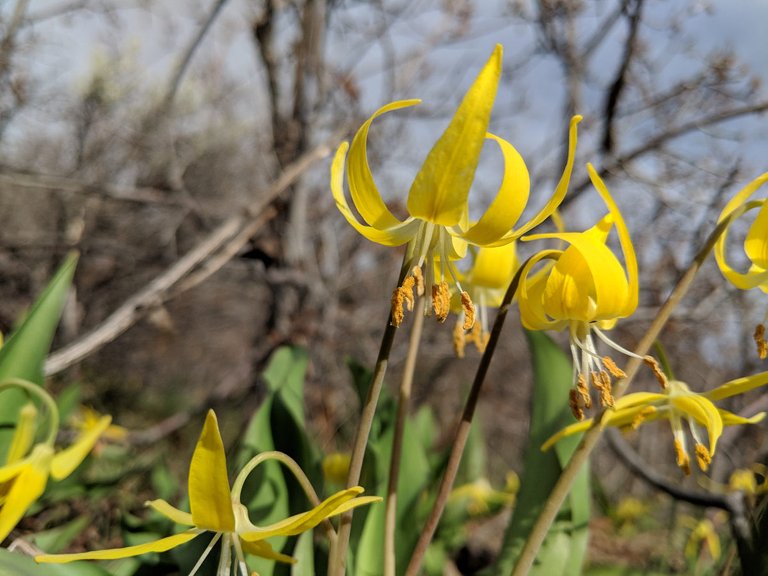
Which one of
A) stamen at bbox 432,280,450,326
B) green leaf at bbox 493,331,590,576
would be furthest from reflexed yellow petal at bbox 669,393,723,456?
stamen at bbox 432,280,450,326

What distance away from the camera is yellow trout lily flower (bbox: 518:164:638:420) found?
797 millimetres

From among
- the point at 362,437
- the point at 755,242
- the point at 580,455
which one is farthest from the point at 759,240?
the point at 362,437

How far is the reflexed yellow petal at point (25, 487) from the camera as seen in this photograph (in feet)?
2.22

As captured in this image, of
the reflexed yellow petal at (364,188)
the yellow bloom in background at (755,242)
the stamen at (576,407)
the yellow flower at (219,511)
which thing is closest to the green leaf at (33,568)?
the yellow flower at (219,511)

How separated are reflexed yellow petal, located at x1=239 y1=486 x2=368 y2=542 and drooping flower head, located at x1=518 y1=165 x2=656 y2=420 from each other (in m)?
0.32

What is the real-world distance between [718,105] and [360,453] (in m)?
3.05

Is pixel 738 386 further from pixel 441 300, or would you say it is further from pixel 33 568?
pixel 33 568

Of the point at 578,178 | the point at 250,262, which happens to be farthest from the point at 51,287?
the point at 578,178

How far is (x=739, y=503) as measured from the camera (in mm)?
1336

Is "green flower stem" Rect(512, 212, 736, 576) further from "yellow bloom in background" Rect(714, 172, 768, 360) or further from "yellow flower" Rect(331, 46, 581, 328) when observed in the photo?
"yellow flower" Rect(331, 46, 581, 328)

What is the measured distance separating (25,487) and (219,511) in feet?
0.65

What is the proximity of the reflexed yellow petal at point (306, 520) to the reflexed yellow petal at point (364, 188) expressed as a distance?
32 cm

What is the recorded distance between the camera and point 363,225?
0.79m

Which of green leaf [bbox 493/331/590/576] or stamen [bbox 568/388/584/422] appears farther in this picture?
green leaf [bbox 493/331/590/576]
